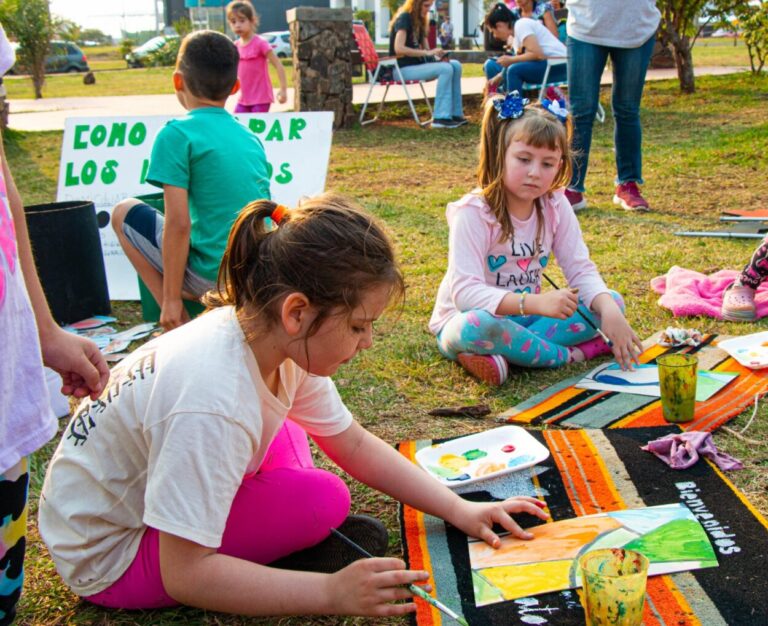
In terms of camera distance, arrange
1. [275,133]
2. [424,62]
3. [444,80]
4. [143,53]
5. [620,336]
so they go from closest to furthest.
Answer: [620,336] < [275,133] < [444,80] < [424,62] < [143,53]

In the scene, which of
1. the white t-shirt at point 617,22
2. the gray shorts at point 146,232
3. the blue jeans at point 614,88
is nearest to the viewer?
the gray shorts at point 146,232

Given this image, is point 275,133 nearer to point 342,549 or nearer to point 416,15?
point 342,549

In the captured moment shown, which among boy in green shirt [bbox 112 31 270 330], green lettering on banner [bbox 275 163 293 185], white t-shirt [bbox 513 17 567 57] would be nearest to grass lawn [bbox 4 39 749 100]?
white t-shirt [bbox 513 17 567 57]

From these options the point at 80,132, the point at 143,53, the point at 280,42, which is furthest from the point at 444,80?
the point at 143,53

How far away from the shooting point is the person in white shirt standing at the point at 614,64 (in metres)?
5.10

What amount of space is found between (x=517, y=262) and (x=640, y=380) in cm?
61

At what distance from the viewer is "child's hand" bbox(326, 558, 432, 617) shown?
1.49 m

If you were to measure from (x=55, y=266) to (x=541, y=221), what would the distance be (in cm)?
213

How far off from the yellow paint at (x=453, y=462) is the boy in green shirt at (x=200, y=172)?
1429 mm

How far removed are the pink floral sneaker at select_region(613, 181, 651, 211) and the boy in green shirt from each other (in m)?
2.71

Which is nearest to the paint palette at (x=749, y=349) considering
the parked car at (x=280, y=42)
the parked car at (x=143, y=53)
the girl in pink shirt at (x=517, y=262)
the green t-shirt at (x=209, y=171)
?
the girl in pink shirt at (x=517, y=262)

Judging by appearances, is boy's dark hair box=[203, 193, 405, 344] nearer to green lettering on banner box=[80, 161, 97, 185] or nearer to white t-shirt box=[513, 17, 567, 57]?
green lettering on banner box=[80, 161, 97, 185]

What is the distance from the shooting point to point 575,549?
6.24ft

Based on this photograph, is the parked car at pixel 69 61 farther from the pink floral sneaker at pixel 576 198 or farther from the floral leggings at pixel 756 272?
the floral leggings at pixel 756 272
